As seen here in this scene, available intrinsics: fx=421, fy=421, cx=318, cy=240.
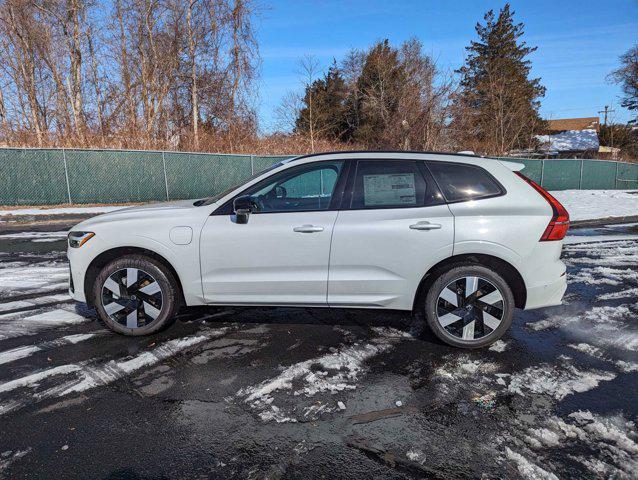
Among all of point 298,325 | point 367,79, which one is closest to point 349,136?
point 367,79

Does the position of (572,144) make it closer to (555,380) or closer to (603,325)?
(603,325)

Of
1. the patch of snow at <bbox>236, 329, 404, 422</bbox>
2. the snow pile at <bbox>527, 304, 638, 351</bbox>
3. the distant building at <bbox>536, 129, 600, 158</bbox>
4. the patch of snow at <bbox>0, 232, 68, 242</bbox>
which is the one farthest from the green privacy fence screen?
the distant building at <bbox>536, 129, 600, 158</bbox>

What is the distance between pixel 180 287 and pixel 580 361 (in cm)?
360

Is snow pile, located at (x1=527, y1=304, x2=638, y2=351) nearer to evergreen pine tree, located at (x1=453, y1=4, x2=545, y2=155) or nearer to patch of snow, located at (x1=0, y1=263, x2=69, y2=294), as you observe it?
patch of snow, located at (x1=0, y1=263, x2=69, y2=294)

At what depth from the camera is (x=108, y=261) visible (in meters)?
4.01

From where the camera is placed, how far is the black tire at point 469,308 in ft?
12.1

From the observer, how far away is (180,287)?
3.98 m

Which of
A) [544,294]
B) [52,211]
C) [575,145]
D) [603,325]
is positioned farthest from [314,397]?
[575,145]

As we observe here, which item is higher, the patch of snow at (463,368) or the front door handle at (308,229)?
the front door handle at (308,229)

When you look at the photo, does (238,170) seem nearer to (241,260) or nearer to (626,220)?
(626,220)

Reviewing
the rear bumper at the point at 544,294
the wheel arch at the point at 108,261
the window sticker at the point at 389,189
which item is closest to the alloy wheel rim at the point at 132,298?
the wheel arch at the point at 108,261

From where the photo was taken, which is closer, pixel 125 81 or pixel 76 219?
pixel 76 219

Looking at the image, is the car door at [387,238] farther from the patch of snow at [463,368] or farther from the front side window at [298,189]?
the patch of snow at [463,368]

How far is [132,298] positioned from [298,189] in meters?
1.88
